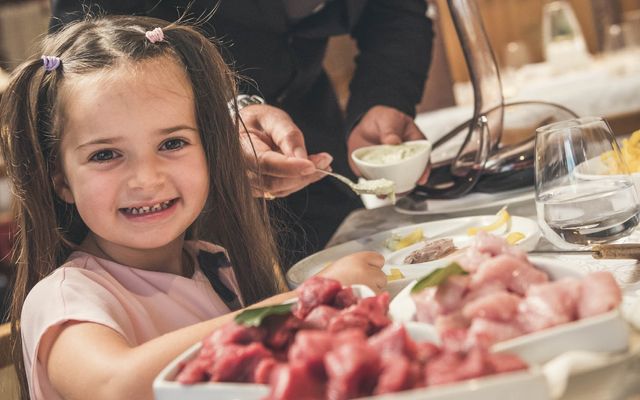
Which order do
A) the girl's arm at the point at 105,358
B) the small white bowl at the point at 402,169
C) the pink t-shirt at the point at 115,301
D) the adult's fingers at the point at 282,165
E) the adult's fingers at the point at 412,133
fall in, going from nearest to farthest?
the girl's arm at the point at 105,358, the pink t-shirt at the point at 115,301, the adult's fingers at the point at 282,165, the small white bowl at the point at 402,169, the adult's fingers at the point at 412,133

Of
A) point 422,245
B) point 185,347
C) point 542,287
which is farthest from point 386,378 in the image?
point 422,245

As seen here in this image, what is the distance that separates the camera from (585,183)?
3.43 feet

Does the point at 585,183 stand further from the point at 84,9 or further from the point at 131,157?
the point at 84,9

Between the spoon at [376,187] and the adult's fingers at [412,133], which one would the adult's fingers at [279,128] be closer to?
the spoon at [376,187]

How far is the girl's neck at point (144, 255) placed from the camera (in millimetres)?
1318

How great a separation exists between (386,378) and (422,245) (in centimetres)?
76

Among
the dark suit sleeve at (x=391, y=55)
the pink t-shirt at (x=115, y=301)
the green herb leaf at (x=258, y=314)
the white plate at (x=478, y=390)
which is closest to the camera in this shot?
the white plate at (x=478, y=390)

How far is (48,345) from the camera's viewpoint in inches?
39.3

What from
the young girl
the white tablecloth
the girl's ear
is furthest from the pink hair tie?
the white tablecloth

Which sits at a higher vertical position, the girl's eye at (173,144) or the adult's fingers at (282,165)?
the girl's eye at (173,144)

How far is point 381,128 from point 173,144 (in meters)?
0.65

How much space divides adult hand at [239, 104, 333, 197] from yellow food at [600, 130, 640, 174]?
1.61ft

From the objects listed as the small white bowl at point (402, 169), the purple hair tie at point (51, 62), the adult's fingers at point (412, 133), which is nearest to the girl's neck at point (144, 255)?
the purple hair tie at point (51, 62)

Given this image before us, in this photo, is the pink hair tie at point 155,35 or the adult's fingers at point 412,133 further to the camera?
the adult's fingers at point 412,133
